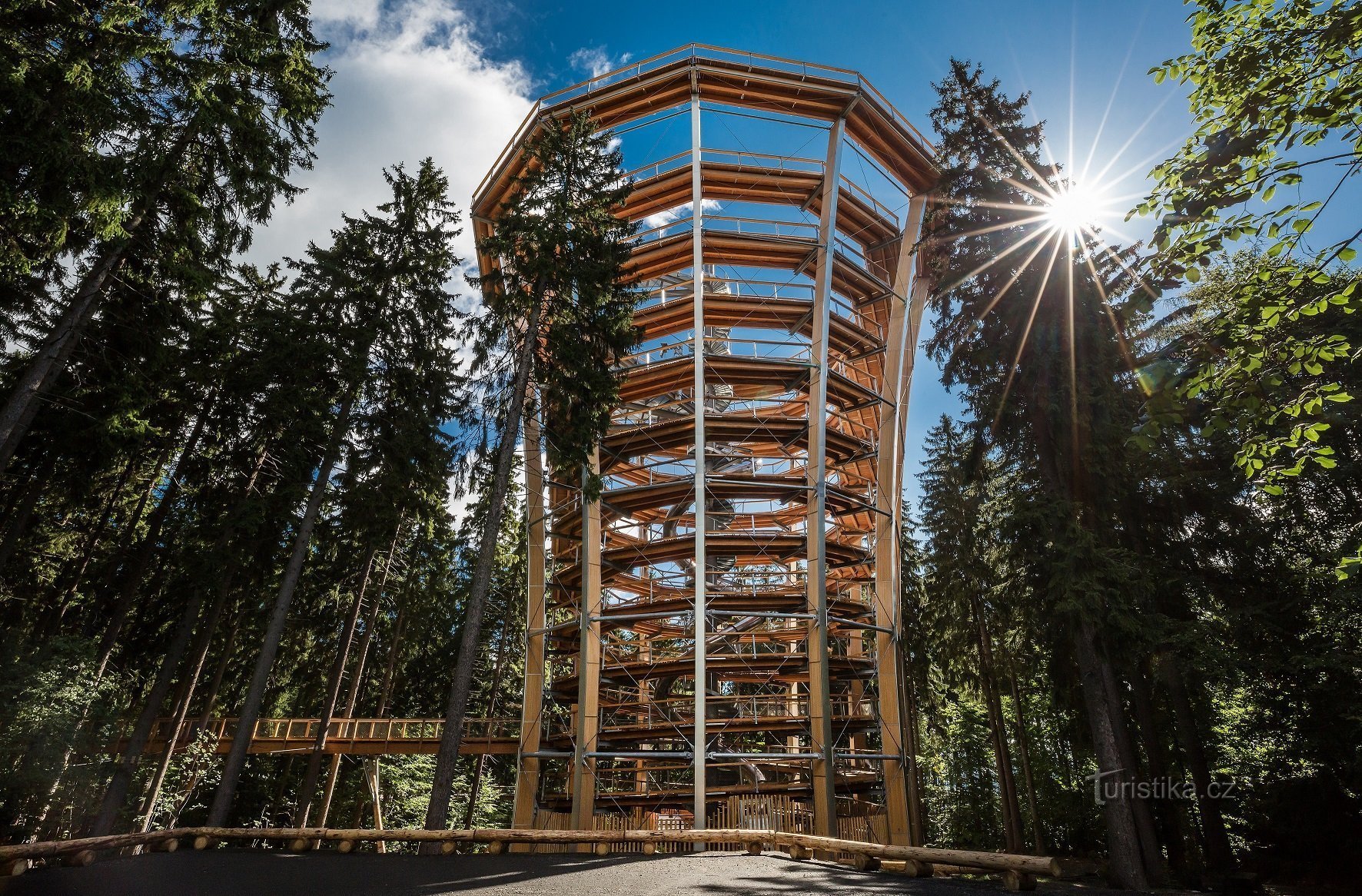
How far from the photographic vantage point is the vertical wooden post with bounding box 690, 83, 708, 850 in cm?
1518

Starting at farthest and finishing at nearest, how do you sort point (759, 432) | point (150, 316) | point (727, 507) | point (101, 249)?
point (727, 507), point (759, 432), point (150, 316), point (101, 249)

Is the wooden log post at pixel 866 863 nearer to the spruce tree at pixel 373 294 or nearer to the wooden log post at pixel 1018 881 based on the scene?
the wooden log post at pixel 1018 881

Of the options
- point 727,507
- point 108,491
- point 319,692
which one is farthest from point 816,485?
point 319,692

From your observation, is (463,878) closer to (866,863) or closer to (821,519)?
(866,863)

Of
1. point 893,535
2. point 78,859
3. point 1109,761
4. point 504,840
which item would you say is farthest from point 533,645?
point 1109,761

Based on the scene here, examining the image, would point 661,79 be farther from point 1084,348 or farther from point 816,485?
point 1084,348

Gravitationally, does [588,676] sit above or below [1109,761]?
above

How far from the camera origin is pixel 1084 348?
13023mm

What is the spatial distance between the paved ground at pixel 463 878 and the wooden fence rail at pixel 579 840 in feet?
0.88

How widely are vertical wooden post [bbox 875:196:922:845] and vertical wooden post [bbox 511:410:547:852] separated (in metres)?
8.99

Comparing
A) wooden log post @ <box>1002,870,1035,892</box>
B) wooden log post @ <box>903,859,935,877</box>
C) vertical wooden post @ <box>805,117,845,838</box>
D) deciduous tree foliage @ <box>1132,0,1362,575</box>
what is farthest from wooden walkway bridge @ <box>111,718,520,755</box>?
deciduous tree foliage @ <box>1132,0,1362,575</box>

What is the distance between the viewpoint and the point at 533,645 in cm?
1942

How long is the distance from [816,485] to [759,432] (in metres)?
3.54

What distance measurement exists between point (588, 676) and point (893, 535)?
8.96 meters
